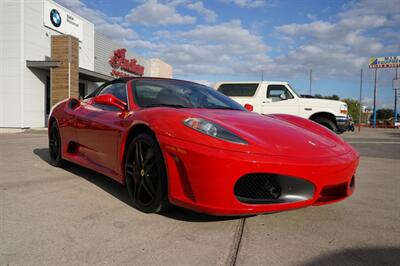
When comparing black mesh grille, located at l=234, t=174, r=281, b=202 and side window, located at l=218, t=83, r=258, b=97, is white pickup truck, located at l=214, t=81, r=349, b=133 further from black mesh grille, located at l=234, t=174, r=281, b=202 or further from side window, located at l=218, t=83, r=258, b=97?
black mesh grille, located at l=234, t=174, r=281, b=202

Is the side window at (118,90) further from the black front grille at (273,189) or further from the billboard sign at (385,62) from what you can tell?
the billboard sign at (385,62)

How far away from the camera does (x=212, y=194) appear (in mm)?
2172

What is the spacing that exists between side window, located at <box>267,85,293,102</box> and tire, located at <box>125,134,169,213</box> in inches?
306

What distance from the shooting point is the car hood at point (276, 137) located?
7.54 ft

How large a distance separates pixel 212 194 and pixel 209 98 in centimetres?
156

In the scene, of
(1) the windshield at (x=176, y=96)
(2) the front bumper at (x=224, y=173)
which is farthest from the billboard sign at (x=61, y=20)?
(2) the front bumper at (x=224, y=173)

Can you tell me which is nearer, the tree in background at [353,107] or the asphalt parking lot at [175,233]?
the asphalt parking lot at [175,233]

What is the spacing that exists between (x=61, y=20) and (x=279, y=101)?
40.0 feet

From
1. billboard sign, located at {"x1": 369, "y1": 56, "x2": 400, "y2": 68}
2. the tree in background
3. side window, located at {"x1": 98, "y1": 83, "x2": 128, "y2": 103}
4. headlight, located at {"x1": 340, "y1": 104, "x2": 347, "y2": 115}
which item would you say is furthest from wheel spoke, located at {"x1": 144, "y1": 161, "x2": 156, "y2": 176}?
the tree in background

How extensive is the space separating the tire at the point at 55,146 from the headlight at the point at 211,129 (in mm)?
2745

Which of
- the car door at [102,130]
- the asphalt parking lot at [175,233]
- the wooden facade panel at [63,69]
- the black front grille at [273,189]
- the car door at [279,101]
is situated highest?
the wooden facade panel at [63,69]

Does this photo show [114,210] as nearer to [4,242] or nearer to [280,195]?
[4,242]

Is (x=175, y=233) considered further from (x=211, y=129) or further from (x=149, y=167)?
(x=211, y=129)

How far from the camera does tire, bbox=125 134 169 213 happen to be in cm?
248
